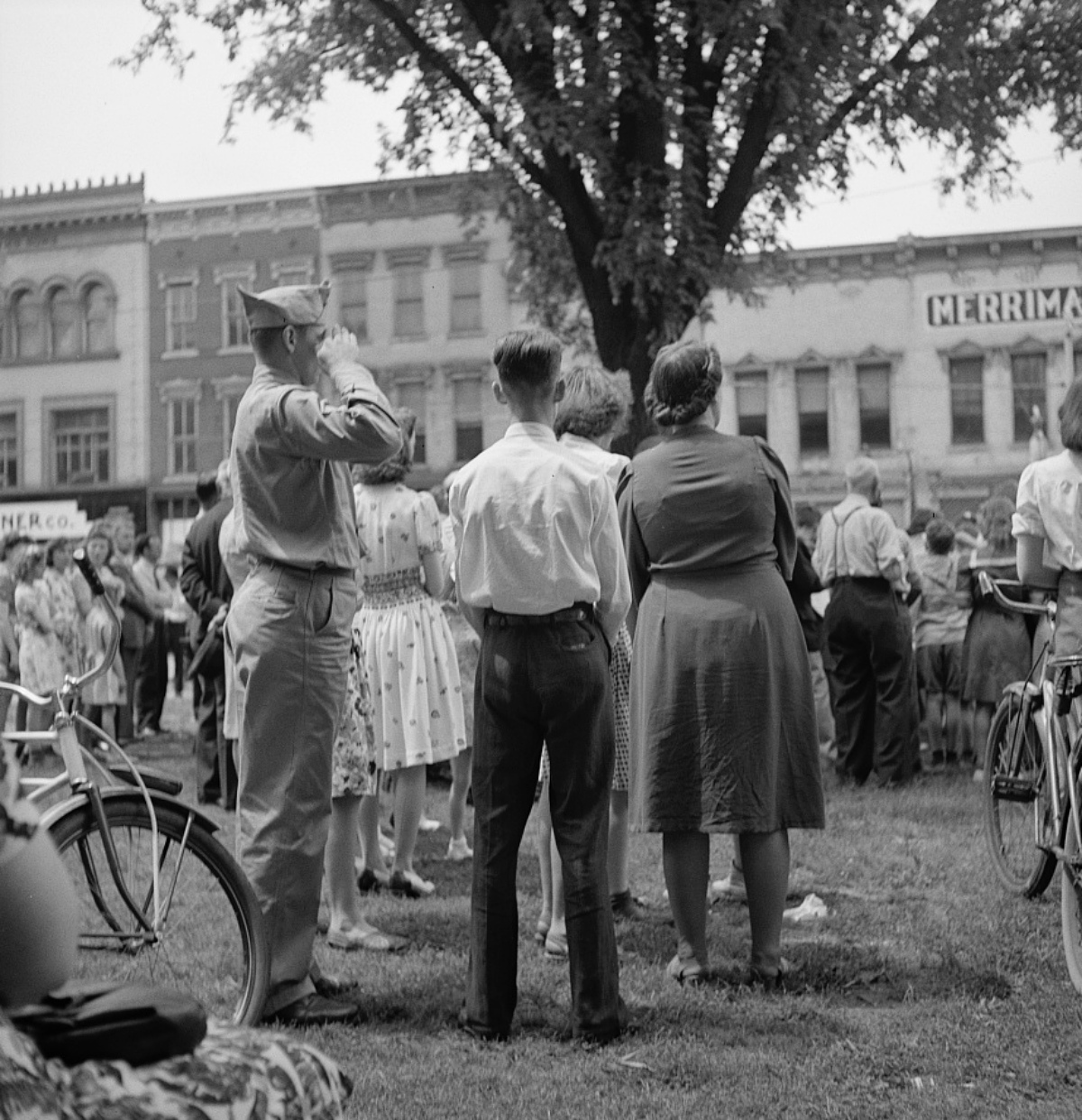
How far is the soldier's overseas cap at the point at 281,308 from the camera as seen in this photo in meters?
4.71

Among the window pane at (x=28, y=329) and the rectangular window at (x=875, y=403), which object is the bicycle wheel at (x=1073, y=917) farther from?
the window pane at (x=28, y=329)

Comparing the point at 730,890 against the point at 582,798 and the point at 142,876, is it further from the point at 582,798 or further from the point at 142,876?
the point at 142,876

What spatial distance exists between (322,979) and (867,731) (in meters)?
6.20

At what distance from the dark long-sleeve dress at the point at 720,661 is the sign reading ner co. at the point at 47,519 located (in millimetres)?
37015

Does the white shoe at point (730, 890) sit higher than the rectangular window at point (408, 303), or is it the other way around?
the rectangular window at point (408, 303)

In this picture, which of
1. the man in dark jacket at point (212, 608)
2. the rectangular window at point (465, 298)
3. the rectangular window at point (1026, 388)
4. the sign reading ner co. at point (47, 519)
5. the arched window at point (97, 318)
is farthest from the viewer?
the arched window at point (97, 318)

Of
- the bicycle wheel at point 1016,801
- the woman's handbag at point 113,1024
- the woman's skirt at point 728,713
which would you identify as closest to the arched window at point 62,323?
the bicycle wheel at point 1016,801

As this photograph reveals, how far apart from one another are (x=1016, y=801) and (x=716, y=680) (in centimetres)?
192

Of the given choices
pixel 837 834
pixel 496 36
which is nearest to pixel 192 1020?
pixel 837 834

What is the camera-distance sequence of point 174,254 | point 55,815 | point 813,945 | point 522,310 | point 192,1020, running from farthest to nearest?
point 174,254 < point 522,310 < point 813,945 < point 55,815 < point 192,1020

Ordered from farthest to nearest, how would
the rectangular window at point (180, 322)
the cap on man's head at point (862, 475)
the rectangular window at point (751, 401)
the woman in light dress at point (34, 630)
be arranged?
1. the rectangular window at point (180, 322)
2. the rectangular window at point (751, 401)
3. the woman in light dress at point (34, 630)
4. the cap on man's head at point (862, 475)

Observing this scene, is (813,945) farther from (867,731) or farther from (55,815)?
(867,731)

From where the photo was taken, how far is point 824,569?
10.5 metres

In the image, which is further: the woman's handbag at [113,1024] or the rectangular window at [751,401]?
the rectangular window at [751,401]
